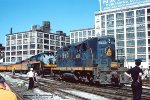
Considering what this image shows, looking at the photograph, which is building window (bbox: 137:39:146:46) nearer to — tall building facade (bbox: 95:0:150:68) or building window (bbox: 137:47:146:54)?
tall building facade (bbox: 95:0:150:68)

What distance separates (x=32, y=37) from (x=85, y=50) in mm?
124475

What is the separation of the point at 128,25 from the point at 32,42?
184 ft

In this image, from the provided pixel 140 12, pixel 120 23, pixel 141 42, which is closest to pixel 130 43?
pixel 141 42

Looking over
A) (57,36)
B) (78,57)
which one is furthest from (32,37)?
(78,57)

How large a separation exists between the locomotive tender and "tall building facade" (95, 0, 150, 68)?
73.8 metres

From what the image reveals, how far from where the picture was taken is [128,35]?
107 metres

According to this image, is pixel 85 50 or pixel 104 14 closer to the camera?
pixel 85 50

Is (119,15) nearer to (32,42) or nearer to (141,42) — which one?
(141,42)

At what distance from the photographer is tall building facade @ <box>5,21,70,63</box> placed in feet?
483

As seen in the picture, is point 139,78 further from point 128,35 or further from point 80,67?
point 128,35

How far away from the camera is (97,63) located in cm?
2459

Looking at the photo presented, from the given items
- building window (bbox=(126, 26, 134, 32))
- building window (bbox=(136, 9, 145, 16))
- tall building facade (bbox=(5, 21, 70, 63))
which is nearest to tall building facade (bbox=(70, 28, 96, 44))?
tall building facade (bbox=(5, 21, 70, 63))

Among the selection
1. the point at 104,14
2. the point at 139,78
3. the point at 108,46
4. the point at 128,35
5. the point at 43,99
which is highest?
the point at 104,14

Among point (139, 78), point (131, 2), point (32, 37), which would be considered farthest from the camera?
point (32, 37)
